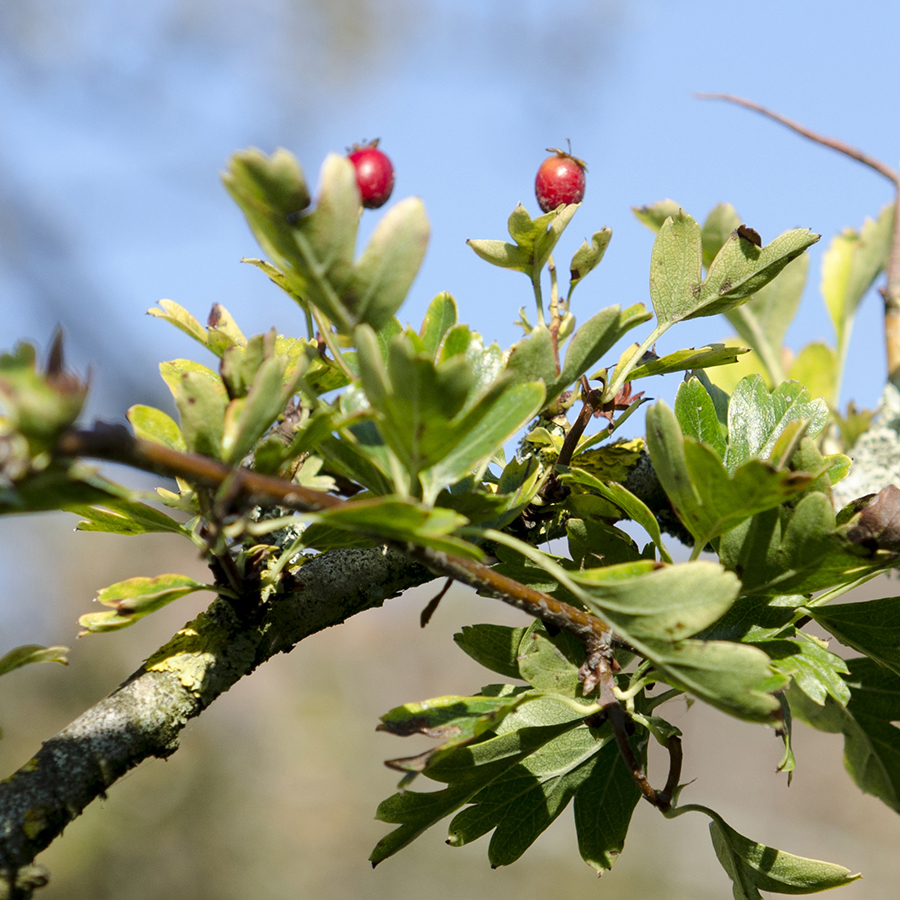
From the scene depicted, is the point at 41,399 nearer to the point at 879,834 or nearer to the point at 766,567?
the point at 766,567

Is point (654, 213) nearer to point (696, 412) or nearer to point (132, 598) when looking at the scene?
point (696, 412)

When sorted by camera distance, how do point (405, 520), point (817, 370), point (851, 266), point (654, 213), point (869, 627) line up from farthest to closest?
point (851, 266)
point (817, 370)
point (654, 213)
point (869, 627)
point (405, 520)

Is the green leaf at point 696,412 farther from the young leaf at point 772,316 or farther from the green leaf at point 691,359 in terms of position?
the young leaf at point 772,316

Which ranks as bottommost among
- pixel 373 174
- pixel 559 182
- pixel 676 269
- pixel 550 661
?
pixel 550 661

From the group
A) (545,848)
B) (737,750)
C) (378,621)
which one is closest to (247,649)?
(545,848)

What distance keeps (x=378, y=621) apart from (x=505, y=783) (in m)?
5.94

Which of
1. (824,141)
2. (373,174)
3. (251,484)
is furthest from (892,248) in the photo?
(251,484)

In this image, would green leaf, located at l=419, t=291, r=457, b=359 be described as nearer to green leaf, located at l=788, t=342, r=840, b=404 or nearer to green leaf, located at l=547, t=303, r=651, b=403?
green leaf, located at l=547, t=303, r=651, b=403

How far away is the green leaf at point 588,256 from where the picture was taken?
688 millimetres

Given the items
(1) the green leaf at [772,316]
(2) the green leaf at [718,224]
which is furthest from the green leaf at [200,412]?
(1) the green leaf at [772,316]

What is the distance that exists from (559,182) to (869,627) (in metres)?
0.47

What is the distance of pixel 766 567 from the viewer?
597 mm

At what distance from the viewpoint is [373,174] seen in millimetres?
802

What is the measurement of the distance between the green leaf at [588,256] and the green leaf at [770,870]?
1.53 ft
